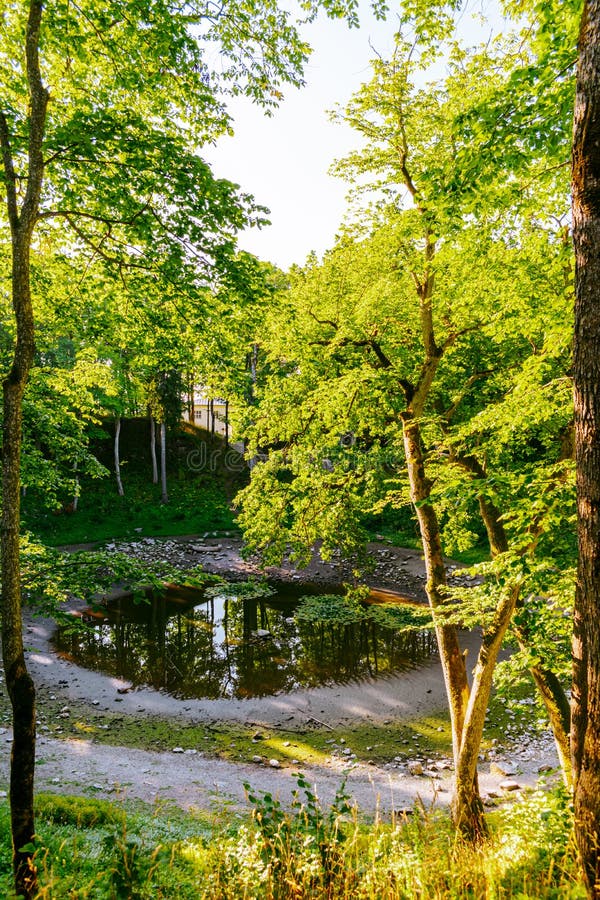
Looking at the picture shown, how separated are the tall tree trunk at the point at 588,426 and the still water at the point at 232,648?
472 inches

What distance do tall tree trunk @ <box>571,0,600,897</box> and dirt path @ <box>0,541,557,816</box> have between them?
2961mm

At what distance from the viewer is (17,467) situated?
514cm

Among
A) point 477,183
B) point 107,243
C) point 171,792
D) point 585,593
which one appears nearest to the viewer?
point 585,593

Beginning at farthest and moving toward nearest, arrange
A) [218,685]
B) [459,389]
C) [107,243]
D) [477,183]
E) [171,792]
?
[218,685] < [459,389] < [171,792] < [107,243] < [477,183]

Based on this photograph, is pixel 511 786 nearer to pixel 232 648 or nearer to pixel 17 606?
pixel 232 648

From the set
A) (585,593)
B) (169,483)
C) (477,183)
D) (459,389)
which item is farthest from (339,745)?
(169,483)

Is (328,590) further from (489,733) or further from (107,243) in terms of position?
(107,243)

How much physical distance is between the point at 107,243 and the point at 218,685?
12726mm

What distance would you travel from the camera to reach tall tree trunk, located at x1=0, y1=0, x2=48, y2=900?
184 inches

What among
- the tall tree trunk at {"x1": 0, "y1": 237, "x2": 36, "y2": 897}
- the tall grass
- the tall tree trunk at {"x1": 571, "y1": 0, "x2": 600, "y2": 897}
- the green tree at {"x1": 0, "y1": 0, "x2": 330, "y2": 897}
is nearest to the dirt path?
the tall grass

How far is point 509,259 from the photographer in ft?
24.8

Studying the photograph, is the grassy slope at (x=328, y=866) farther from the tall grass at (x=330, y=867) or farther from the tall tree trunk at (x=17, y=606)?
the tall tree trunk at (x=17, y=606)

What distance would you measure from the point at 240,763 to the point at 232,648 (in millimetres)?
6505

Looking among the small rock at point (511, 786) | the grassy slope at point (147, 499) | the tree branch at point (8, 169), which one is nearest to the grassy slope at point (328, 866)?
the small rock at point (511, 786)
